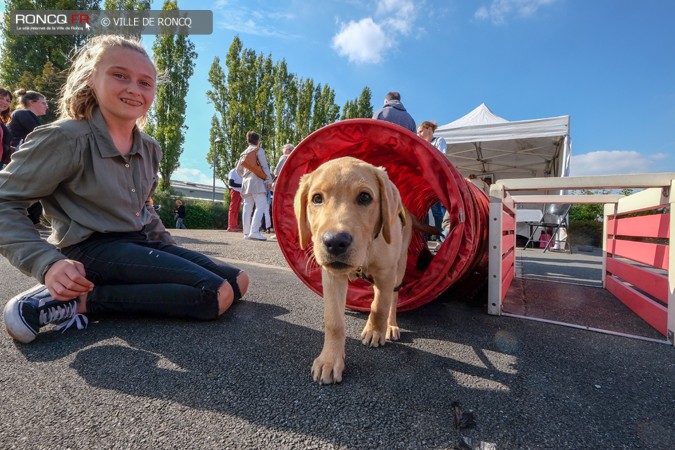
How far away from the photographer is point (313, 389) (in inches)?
62.9

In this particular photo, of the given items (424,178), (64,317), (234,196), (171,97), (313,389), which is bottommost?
(313,389)

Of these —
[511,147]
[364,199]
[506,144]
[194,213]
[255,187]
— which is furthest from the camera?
[194,213]

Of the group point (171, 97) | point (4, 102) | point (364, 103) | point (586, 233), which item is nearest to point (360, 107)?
point (364, 103)

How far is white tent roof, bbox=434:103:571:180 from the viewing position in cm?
917

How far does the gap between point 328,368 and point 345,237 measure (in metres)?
0.68

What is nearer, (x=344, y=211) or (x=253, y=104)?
(x=344, y=211)

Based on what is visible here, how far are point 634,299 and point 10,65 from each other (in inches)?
1150

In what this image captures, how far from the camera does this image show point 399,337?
2.37 m

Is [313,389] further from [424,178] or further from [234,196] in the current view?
[234,196]

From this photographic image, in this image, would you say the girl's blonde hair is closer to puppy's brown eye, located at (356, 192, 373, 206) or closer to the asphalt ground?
the asphalt ground

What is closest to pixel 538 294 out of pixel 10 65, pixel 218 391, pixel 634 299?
pixel 634 299

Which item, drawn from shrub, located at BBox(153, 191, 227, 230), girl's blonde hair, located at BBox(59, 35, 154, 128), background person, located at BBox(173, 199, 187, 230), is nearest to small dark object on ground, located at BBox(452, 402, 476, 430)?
girl's blonde hair, located at BBox(59, 35, 154, 128)

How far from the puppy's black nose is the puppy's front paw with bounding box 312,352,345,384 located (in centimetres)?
57

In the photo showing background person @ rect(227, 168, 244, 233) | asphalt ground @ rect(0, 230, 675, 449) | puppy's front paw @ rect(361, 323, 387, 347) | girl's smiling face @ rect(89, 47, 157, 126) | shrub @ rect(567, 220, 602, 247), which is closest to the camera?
asphalt ground @ rect(0, 230, 675, 449)
